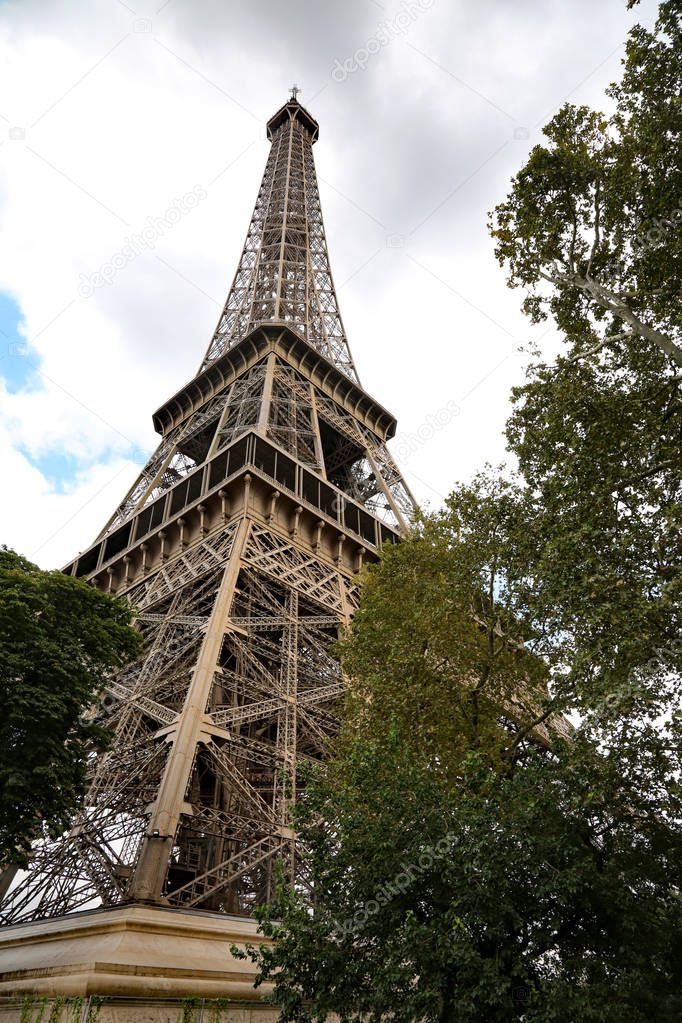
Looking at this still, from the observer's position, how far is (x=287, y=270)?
5006 centimetres

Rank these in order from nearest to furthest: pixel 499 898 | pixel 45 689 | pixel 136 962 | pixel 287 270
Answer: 1. pixel 499 898
2. pixel 136 962
3. pixel 45 689
4. pixel 287 270

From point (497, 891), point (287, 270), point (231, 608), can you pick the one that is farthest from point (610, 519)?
point (287, 270)

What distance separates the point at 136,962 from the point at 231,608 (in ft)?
32.0

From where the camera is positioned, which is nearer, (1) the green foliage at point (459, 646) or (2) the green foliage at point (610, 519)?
(2) the green foliage at point (610, 519)

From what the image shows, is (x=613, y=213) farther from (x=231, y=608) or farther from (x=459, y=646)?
(x=231, y=608)

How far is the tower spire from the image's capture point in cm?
4338

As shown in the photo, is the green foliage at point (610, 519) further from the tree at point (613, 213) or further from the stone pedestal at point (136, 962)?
the stone pedestal at point (136, 962)

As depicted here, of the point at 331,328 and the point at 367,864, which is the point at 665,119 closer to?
the point at 367,864

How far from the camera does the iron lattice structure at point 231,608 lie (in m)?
13.1

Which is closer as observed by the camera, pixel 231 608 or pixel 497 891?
pixel 497 891

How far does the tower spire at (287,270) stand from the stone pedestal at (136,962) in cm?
3170

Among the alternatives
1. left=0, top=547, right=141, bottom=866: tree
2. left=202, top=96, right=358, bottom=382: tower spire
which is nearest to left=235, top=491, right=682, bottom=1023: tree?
left=0, top=547, right=141, bottom=866: tree

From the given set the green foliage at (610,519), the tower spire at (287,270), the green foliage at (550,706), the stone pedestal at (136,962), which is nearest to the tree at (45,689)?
the stone pedestal at (136,962)

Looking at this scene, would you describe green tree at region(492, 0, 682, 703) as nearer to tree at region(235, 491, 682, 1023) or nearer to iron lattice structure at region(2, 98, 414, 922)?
tree at region(235, 491, 682, 1023)
